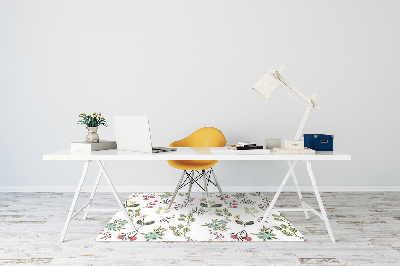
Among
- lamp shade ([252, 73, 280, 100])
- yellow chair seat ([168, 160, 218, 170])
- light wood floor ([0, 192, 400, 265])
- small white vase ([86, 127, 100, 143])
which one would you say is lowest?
light wood floor ([0, 192, 400, 265])

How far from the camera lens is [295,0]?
3430 millimetres

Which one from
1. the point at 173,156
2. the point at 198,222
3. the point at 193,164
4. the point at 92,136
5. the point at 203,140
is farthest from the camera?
the point at 203,140

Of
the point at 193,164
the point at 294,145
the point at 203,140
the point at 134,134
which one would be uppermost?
the point at 134,134

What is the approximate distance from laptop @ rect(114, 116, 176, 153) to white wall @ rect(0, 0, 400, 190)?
4.61 feet

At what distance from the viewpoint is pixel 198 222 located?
2.43m

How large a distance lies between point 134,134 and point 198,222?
0.98 m

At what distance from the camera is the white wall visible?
3438 millimetres

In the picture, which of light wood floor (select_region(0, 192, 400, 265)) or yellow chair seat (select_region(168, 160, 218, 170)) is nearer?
light wood floor (select_region(0, 192, 400, 265))

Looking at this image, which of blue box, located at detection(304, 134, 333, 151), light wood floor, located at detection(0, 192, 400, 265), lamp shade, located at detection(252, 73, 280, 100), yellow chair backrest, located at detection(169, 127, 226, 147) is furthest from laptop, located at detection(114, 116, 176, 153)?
blue box, located at detection(304, 134, 333, 151)

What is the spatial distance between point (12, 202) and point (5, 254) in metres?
1.41

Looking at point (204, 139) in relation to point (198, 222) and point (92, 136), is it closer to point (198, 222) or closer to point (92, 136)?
point (198, 222)

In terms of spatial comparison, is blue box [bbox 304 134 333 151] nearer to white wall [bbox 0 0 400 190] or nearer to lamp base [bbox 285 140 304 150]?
lamp base [bbox 285 140 304 150]

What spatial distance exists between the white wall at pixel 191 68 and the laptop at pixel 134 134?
1.41 metres

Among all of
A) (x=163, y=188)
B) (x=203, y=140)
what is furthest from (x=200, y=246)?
(x=163, y=188)
